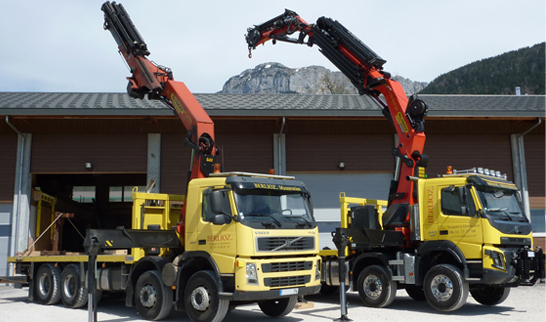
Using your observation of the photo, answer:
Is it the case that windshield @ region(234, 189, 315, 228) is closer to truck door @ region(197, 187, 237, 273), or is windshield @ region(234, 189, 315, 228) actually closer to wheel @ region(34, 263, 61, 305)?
truck door @ region(197, 187, 237, 273)

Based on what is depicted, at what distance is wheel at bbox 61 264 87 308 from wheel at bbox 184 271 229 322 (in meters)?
3.69

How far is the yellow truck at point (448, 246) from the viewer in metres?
10.3

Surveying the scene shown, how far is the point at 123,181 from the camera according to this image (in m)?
26.4

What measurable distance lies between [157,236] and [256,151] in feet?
31.4

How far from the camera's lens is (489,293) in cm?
1182

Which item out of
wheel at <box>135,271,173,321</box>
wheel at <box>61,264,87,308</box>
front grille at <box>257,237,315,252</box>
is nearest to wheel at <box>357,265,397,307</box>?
front grille at <box>257,237,315,252</box>

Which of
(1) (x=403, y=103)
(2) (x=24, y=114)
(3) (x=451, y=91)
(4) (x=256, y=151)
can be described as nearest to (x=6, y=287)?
(2) (x=24, y=114)

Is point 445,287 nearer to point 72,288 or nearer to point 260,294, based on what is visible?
point 260,294

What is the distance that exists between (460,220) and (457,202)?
15.3 inches

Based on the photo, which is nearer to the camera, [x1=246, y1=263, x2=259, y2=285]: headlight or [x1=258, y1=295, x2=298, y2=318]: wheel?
[x1=246, y1=263, x2=259, y2=285]: headlight

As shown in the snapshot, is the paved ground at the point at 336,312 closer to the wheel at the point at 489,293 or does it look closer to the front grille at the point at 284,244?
the wheel at the point at 489,293

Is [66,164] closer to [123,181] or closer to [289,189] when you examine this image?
[123,181]

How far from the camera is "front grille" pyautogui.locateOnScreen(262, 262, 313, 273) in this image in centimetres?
873

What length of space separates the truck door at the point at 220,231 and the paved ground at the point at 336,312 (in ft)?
5.57
